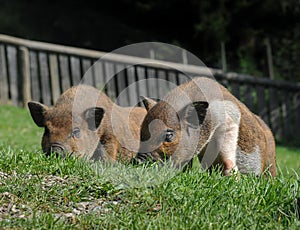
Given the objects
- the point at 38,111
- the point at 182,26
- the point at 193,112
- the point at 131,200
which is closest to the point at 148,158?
the point at 193,112

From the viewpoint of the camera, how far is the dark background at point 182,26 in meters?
20.2

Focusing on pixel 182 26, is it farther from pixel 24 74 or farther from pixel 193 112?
pixel 193 112

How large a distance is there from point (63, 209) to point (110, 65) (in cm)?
1005

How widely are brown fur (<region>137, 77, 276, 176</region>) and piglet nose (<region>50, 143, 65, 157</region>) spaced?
888 millimetres

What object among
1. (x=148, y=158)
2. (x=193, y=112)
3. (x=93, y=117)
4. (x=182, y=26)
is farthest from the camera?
(x=182, y=26)

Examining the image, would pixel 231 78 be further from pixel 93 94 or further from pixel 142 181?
pixel 142 181

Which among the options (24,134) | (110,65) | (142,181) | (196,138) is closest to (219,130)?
(196,138)

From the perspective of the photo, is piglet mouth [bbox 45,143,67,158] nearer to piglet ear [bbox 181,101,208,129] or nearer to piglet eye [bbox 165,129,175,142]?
piglet eye [bbox 165,129,175,142]

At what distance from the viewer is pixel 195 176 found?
559 cm

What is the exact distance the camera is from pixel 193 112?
260 inches

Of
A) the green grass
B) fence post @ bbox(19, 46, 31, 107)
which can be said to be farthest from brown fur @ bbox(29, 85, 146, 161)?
fence post @ bbox(19, 46, 31, 107)

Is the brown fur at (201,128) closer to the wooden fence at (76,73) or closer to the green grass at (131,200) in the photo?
the green grass at (131,200)

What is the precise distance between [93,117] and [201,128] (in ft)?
4.65

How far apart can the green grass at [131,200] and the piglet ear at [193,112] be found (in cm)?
85
